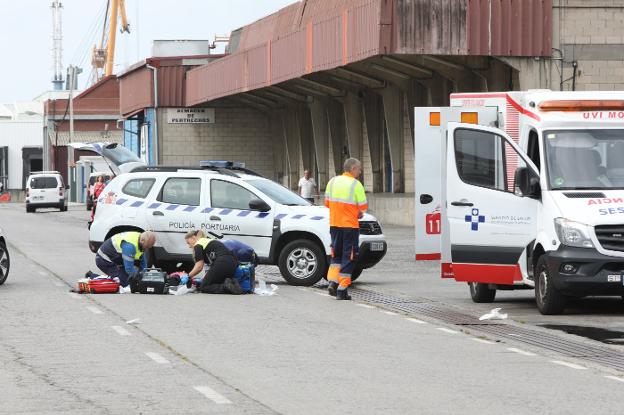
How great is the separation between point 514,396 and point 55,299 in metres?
9.28

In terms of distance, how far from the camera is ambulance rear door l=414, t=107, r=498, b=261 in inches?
725

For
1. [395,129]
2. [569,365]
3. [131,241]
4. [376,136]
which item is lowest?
[569,365]

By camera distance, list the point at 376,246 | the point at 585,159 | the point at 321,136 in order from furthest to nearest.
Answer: the point at 321,136 → the point at 376,246 → the point at 585,159

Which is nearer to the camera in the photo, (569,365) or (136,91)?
(569,365)

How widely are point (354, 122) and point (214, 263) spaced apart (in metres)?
31.0

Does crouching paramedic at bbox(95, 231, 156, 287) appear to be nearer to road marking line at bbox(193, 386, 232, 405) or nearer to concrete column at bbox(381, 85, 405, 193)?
road marking line at bbox(193, 386, 232, 405)

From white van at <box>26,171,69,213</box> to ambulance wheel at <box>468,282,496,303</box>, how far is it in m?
48.0

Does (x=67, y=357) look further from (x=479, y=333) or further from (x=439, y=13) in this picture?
(x=439, y=13)

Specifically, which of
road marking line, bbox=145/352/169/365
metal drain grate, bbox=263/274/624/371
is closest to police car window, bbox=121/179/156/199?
metal drain grate, bbox=263/274/624/371

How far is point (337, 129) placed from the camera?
5284cm

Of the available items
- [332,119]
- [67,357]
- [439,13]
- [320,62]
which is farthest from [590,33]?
[67,357]

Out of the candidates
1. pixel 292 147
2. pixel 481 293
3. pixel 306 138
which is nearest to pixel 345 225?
pixel 481 293

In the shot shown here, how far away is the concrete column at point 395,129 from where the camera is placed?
45.4 m

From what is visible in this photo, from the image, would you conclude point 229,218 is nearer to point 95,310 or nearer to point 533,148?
point 95,310
